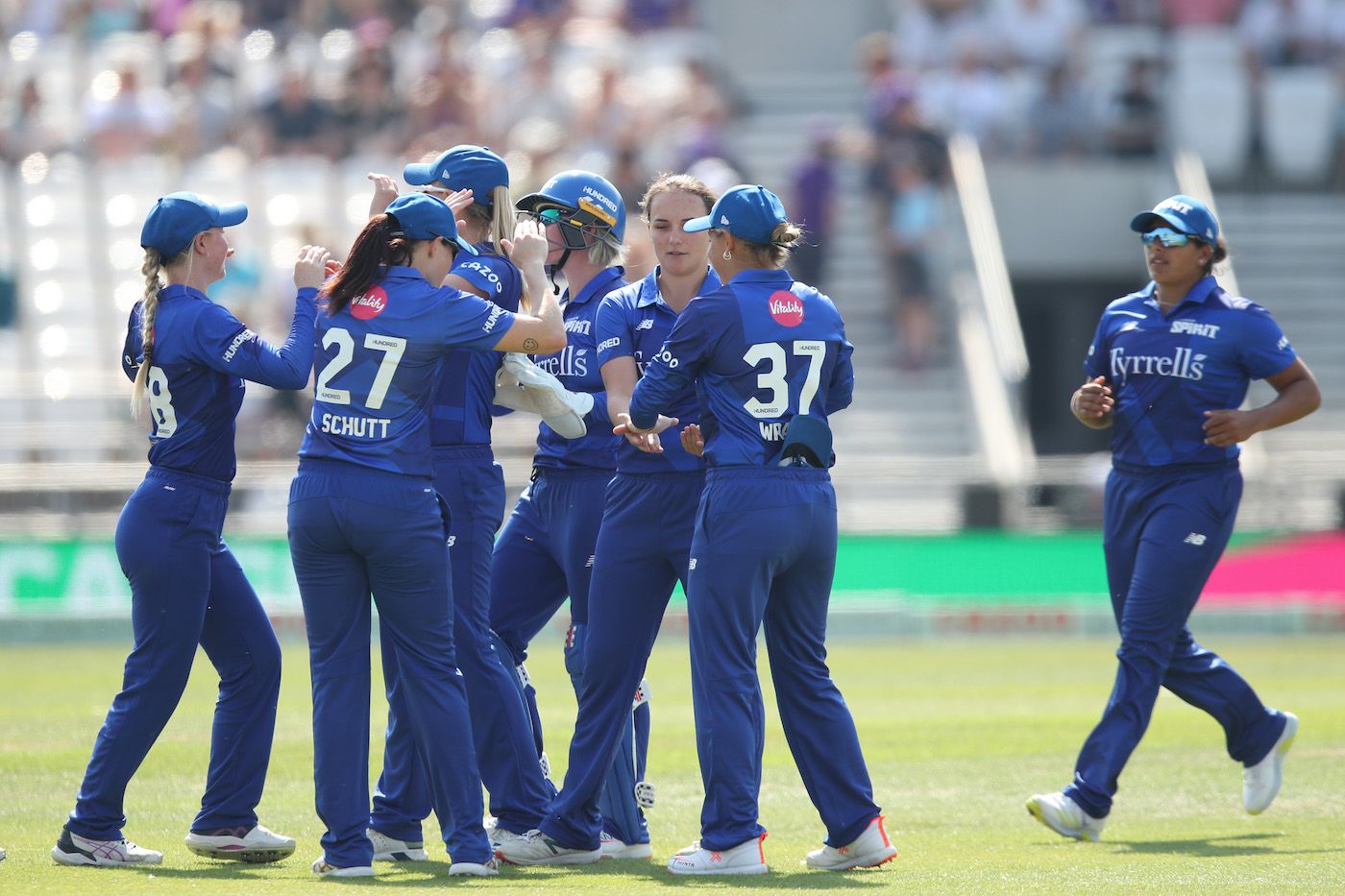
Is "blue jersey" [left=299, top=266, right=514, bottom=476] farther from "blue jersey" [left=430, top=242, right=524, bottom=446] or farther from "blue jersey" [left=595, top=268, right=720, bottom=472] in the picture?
"blue jersey" [left=595, top=268, right=720, bottom=472]

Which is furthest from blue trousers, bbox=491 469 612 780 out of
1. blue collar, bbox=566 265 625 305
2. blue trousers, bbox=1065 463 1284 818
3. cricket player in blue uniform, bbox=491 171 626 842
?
blue trousers, bbox=1065 463 1284 818

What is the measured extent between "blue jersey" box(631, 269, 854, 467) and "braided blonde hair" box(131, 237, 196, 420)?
194cm

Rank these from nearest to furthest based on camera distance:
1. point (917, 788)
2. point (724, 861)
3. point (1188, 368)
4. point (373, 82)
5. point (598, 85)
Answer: point (724, 861)
point (1188, 368)
point (917, 788)
point (373, 82)
point (598, 85)

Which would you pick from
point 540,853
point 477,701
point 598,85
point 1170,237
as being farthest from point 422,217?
point 598,85

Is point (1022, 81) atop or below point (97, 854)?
atop

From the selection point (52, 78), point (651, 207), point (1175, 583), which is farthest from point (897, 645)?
point (52, 78)

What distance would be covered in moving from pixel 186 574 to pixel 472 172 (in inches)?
79.5

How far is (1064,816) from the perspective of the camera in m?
9.04

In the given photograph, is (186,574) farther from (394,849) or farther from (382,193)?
(382,193)

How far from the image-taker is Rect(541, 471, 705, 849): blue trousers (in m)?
8.41

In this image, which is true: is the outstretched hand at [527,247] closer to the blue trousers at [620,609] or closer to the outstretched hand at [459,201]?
the outstretched hand at [459,201]

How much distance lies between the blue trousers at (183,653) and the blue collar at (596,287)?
5.59 feet

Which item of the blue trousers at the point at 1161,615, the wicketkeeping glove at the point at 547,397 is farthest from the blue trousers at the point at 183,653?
the blue trousers at the point at 1161,615

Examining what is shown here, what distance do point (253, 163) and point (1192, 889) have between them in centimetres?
1904
